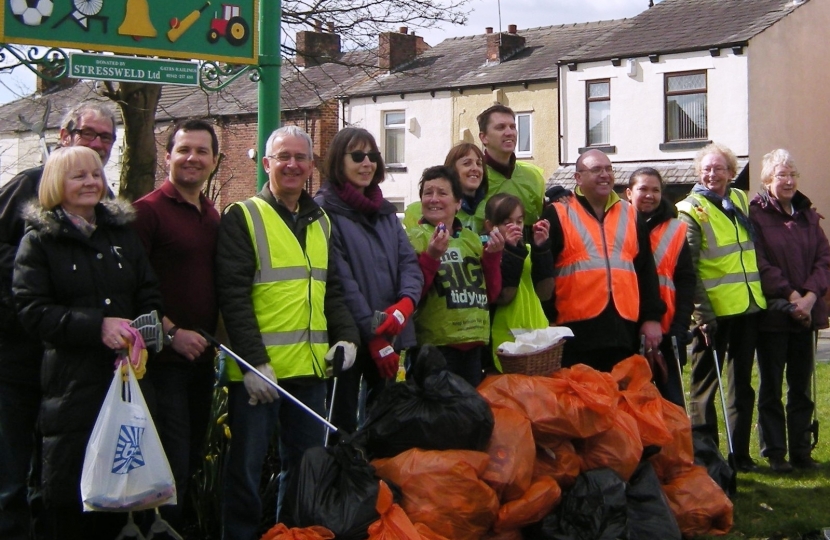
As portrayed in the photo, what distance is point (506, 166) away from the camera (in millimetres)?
5898

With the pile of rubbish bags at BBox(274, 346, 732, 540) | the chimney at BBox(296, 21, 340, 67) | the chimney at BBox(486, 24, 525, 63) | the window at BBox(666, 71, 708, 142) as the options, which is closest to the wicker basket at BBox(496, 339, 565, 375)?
the pile of rubbish bags at BBox(274, 346, 732, 540)

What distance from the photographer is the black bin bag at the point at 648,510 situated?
15.8 ft

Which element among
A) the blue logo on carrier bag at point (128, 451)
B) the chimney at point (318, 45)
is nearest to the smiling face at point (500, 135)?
the blue logo on carrier bag at point (128, 451)

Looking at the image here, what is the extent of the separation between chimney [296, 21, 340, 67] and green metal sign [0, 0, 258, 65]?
15.6 ft

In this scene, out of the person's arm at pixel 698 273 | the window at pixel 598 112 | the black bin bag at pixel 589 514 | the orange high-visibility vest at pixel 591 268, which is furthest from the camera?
the window at pixel 598 112

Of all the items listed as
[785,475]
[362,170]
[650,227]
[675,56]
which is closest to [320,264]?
[362,170]

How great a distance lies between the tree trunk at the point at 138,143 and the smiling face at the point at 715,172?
4.92 m

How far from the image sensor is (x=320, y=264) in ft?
15.0

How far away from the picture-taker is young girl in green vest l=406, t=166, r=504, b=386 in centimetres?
513

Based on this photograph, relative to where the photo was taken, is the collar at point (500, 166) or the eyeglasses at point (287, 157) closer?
the eyeglasses at point (287, 157)

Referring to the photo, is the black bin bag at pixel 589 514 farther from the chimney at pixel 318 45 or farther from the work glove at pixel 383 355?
the chimney at pixel 318 45

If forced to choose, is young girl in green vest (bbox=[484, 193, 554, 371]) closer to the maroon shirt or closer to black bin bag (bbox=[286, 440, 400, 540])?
black bin bag (bbox=[286, 440, 400, 540])

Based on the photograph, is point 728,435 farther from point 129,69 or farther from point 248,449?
point 129,69

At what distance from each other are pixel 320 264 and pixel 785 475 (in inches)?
144
